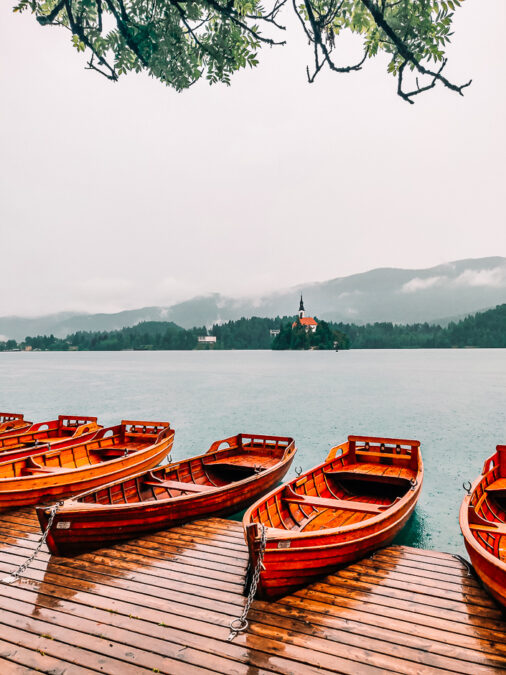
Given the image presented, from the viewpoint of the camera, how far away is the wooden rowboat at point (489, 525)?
5.30 metres

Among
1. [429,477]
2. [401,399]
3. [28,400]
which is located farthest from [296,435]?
[28,400]

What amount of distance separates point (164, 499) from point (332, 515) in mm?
3270

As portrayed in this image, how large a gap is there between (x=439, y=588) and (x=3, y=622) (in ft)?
18.8

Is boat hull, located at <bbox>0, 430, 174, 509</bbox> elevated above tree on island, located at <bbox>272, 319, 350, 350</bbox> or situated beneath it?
situated beneath

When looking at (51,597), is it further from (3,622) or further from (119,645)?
(119,645)

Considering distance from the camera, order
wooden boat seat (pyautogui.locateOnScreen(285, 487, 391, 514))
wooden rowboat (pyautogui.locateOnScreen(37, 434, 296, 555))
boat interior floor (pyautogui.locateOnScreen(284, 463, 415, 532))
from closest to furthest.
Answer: wooden rowboat (pyautogui.locateOnScreen(37, 434, 296, 555))
wooden boat seat (pyautogui.locateOnScreen(285, 487, 391, 514))
boat interior floor (pyautogui.locateOnScreen(284, 463, 415, 532))

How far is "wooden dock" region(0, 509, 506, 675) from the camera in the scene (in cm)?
456

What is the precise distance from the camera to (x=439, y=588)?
237 inches

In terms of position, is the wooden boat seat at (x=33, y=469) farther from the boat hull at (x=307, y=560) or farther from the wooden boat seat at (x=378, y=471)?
the wooden boat seat at (x=378, y=471)

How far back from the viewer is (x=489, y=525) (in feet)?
21.6

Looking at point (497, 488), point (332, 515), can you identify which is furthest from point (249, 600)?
point (497, 488)

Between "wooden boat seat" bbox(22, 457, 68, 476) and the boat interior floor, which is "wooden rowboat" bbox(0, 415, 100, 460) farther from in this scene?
the boat interior floor

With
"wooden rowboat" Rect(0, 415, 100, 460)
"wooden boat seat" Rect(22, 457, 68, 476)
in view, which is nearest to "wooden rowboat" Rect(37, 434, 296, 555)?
"wooden boat seat" Rect(22, 457, 68, 476)

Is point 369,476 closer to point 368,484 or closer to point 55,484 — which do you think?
point 368,484
